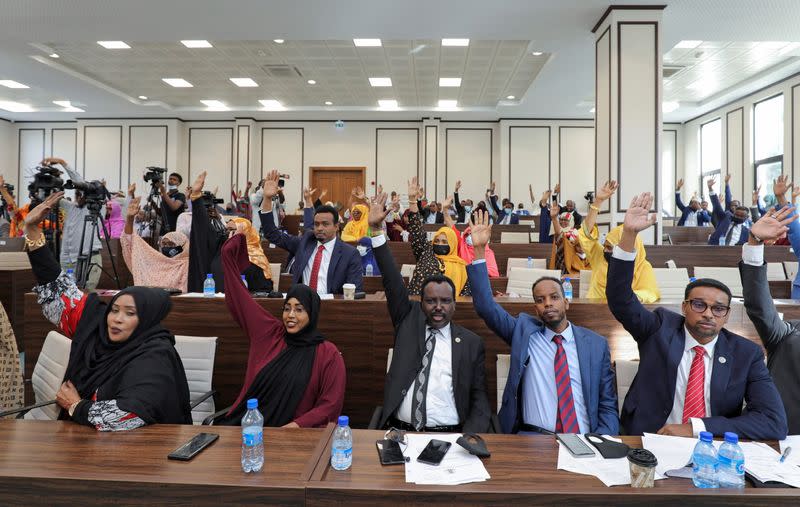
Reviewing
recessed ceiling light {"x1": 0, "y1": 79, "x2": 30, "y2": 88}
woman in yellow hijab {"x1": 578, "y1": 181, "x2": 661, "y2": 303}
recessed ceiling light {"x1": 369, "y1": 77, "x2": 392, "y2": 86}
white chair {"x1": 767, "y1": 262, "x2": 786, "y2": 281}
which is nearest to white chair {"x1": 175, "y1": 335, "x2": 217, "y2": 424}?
woman in yellow hijab {"x1": 578, "y1": 181, "x2": 661, "y2": 303}

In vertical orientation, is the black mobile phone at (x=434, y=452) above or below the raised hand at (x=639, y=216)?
below

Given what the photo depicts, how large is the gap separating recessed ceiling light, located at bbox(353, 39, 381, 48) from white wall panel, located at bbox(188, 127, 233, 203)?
6.35m

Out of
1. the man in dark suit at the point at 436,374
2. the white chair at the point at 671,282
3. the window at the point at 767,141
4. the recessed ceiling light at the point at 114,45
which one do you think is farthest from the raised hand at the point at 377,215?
the window at the point at 767,141

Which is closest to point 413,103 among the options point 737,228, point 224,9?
point 224,9

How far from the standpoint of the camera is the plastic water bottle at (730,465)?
1283mm

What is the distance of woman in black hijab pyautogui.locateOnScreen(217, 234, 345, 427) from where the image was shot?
226 centimetres

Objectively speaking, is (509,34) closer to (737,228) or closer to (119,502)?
(737,228)

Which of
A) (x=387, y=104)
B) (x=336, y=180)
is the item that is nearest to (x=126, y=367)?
(x=387, y=104)

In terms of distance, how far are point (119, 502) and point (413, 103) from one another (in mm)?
11514

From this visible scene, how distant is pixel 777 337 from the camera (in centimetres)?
203

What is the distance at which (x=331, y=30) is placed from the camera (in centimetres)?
695

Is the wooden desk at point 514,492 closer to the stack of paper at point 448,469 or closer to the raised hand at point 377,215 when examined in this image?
the stack of paper at point 448,469

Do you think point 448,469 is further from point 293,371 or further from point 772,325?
point 772,325

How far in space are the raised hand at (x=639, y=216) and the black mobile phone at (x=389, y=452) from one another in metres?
1.24
